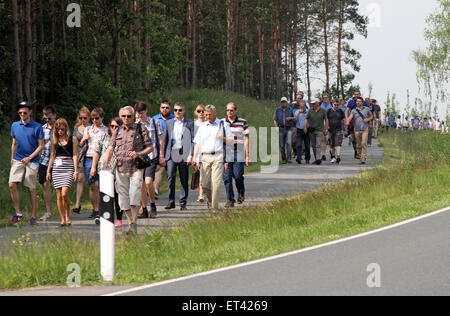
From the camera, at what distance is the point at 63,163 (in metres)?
14.4

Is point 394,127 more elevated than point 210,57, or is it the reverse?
point 210,57

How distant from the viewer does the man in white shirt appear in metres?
15.2

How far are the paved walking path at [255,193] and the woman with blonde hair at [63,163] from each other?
0.39m

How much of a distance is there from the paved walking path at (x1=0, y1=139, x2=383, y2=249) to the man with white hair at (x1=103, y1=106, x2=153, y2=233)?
1.60 ft

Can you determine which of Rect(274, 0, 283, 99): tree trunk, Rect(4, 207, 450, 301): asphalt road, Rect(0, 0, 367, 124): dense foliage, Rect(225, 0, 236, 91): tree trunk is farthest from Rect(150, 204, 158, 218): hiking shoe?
Rect(274, 0, 283, 99): tree trunk

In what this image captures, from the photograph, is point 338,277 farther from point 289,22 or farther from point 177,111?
point 289,22

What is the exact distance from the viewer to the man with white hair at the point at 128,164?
43.0ft

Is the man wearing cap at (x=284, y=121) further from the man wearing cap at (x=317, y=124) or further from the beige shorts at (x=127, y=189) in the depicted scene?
the beige shorts at (x=127, y=189)

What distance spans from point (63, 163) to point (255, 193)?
5.53 meters

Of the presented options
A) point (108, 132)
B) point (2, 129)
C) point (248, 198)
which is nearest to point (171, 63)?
point (2, 129)

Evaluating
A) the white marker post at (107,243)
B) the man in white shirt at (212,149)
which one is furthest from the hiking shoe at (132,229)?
the white marker post at (107,243)

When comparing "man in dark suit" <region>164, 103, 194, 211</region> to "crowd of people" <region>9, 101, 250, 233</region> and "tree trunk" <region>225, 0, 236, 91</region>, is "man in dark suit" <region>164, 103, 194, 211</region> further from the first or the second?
"tree trunk" <region>225, 0, 236, 91</region>
